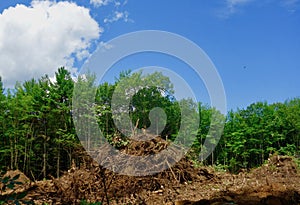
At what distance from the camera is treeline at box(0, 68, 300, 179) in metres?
8.70

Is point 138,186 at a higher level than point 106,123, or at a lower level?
lower

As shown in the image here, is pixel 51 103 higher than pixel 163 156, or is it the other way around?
pixel 51 103

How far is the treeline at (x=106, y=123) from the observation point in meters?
8.70

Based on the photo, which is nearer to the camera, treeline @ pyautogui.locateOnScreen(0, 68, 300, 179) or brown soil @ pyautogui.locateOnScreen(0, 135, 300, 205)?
brown soil @ pyautogui.locateOnScreen(0, 135, 300, 205)

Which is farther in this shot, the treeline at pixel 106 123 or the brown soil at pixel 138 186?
the treeline at pixel 106 123

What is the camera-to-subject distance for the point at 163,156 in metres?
6.24

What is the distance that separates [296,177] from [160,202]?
12.7 feet

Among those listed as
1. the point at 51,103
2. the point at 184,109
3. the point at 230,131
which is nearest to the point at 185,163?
the point at 184,109

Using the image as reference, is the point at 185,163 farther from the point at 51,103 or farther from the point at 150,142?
the point at 51,103

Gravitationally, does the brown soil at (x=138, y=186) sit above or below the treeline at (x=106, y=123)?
below

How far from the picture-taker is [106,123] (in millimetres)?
13719

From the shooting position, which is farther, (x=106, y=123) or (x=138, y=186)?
(x=106, y=123)

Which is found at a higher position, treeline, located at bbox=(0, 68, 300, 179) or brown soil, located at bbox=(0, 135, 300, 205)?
treeline, located at bbox=(0, 68, 300, 179)

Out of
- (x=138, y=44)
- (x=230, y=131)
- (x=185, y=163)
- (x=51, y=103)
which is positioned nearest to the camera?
(x=138, y=44)
